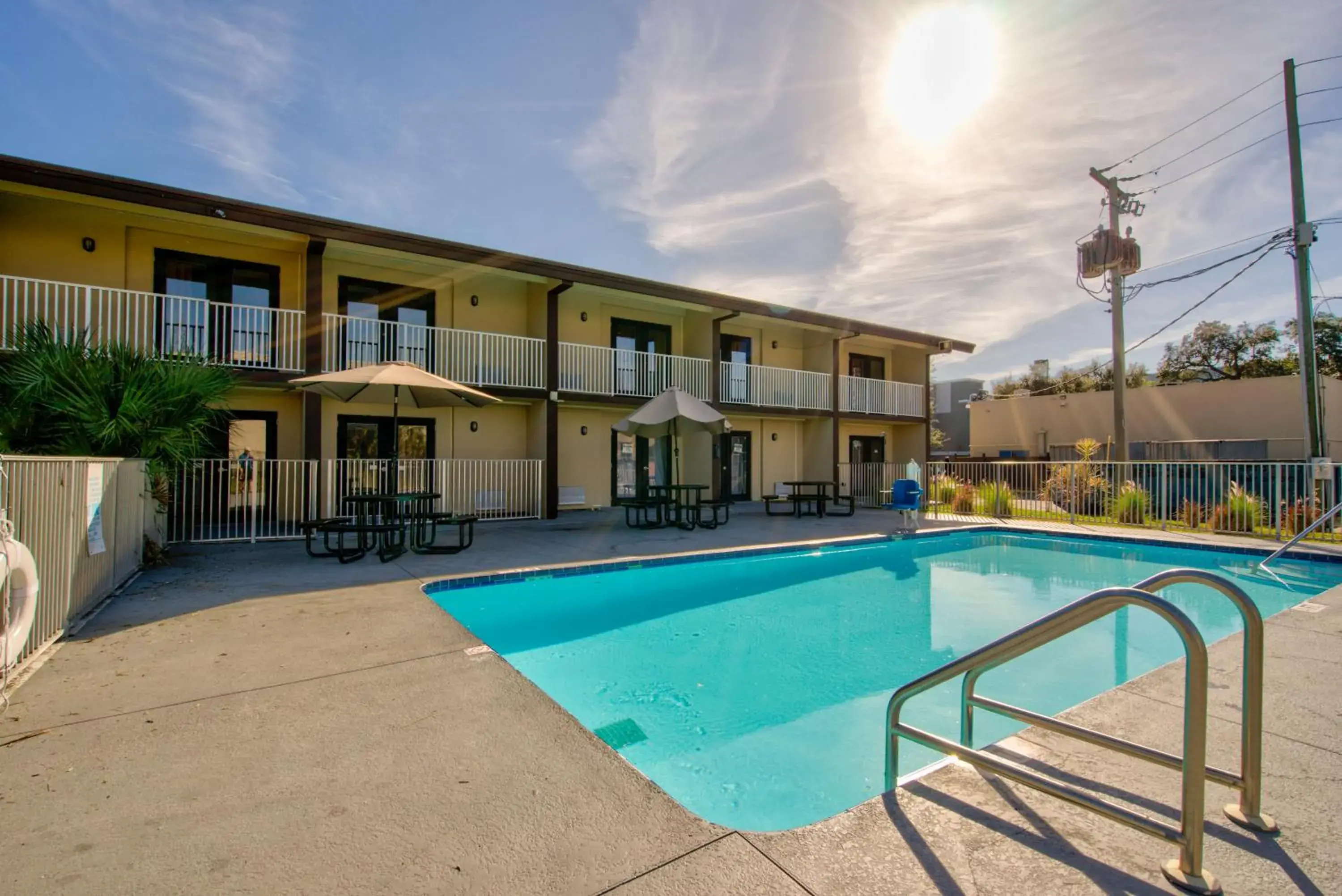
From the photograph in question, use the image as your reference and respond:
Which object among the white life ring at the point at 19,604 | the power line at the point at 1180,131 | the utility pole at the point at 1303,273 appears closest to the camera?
the white life ring at the point at 19,604

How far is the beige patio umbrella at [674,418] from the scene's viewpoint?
1071cm

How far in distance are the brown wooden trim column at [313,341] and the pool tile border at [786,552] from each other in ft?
17.6

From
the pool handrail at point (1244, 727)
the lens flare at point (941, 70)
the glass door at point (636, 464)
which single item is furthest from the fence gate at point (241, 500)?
the lens flare at point (941, 70)

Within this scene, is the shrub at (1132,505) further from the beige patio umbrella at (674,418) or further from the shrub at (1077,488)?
the beige patio umbrella at (674,418)

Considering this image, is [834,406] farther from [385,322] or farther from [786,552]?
[385,322]

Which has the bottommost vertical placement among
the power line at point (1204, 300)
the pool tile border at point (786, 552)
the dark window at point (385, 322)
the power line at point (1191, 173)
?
the pool tile border at point (786, 552)

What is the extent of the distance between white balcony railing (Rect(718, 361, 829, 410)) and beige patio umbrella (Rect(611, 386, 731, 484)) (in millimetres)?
4147

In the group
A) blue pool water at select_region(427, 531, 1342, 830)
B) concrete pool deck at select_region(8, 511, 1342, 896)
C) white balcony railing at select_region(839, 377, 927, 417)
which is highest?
Result: white balcony railing at select_region(839, 377, 927, 417)

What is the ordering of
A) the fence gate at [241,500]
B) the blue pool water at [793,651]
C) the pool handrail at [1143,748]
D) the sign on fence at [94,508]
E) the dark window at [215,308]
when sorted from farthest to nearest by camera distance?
the dark window at [215,308] → the fence gate at [241,500] → the sign on fence at [94,508] → the blue pool water at [793,651] → the pool handrail at [1143,748]

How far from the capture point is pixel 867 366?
2050cm

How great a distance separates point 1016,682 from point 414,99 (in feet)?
36.5

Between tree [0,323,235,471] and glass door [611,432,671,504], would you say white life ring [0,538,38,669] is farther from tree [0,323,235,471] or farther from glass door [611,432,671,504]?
glass door [611,432,671,504]

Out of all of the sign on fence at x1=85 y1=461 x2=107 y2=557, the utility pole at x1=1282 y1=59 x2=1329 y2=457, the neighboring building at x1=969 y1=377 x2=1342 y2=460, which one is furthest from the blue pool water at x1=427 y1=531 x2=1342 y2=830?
the neighboring building at x1=969 y1=377 x2=1342 y2=460

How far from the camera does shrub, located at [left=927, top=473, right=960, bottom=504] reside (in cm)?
1541
